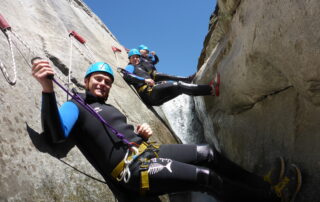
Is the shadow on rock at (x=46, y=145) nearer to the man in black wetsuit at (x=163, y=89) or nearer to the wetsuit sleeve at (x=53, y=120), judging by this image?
the wetsuit sleeve at (x=53, y=120)

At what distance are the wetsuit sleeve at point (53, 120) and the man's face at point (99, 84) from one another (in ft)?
2.32

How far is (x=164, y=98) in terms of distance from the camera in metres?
6.96

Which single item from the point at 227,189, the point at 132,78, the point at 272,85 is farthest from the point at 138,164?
the point at 132,78

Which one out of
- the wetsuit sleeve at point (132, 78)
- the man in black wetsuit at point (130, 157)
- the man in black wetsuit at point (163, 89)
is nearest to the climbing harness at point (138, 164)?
the man in black wetsuit at point (130, 157)

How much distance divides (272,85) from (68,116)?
3.30 metres

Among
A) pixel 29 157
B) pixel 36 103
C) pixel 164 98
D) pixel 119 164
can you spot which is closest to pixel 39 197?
pixel 29 157

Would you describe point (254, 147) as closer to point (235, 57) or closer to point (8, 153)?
point (235, 57)

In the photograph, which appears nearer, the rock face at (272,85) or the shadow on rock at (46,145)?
the shadow on rock at (46,145)

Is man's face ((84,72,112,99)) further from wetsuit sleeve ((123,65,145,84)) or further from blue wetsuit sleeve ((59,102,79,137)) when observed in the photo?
wetsuit sleeve ((123,65,145,84))

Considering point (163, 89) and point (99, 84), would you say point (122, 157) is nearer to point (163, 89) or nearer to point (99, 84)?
point (99, 84)

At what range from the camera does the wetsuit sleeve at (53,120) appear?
2.62m

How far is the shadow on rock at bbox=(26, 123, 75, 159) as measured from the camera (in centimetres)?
279

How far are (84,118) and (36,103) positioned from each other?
0.66 m

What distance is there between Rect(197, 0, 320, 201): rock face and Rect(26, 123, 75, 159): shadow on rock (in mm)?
3191
